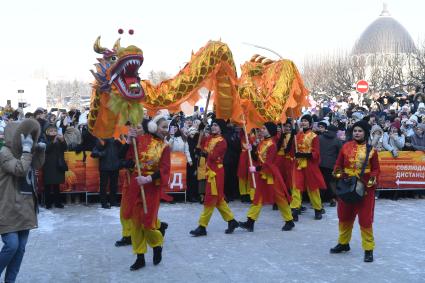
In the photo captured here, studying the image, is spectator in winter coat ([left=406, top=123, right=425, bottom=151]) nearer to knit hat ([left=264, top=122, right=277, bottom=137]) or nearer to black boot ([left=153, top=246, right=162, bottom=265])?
knit hat ([left=264, top=122, right=277, bottom=137])

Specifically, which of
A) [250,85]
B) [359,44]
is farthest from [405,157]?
[359,44]

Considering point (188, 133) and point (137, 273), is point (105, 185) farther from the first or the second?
point (137, 273)

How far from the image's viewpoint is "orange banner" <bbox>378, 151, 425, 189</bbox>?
12.0m

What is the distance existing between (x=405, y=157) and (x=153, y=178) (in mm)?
7061

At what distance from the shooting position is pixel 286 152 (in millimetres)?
10211

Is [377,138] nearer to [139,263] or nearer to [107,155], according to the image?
[107,155]

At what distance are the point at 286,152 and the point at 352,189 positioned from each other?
10.2 feet

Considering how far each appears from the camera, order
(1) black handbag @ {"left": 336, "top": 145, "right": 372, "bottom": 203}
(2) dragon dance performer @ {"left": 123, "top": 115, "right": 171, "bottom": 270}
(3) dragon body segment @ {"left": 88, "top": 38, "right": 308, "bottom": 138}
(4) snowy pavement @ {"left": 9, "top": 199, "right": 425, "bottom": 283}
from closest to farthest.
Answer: (4) snowy pavement @ {"left": 9, "top": 199, "right": 425, "bottom": 283}
(2) dragon dance performer @ {"left": 123, "top": 115, "right": 171, "bottom": 270}
(3) dragon body segment @ {"left": 88, "top": 38, "right": 308, "bottom": 138}
(1) black handbag @ {"left": 336, "top": 145, "right": 372, "bottom": 203}

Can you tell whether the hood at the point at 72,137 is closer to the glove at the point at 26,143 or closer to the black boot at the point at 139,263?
the black boot at the point at 139,263

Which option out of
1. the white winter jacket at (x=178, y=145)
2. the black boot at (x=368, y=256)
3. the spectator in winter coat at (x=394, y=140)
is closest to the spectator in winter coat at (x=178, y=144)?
the white winter jacket at (x=178, y=145)

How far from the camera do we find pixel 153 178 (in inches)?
266

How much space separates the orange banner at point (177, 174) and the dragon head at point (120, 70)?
4.79 metres

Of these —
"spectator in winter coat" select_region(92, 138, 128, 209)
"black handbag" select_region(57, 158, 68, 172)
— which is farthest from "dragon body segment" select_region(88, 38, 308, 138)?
"black handbag" select_region(57, 158, 68, 172)

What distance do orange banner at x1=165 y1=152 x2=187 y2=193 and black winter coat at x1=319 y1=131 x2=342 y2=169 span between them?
265 centimetres
